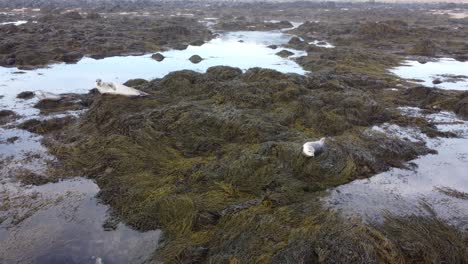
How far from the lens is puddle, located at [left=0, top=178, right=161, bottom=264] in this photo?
5.07 meters

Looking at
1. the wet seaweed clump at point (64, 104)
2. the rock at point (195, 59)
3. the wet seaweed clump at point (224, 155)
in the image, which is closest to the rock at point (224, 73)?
the wet seaweed clump at point (224, 155)

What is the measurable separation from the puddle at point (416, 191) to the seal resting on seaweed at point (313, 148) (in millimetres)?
801

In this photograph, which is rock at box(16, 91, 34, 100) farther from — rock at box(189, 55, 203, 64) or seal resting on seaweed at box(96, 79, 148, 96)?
rock at box(189, 55, 203, 64)

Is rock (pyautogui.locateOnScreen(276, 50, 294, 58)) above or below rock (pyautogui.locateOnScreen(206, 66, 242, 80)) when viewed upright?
below

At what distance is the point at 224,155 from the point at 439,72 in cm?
1205

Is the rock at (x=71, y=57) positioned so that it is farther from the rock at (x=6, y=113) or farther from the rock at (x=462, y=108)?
the rock at (x=462, y=108)

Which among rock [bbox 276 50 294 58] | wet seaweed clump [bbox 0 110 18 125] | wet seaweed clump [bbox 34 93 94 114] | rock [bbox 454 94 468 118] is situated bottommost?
rock [bbox 276 50 294 58]

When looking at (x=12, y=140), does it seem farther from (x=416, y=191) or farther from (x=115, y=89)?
(x=416, y=191)

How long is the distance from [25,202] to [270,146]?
4195 millimetres

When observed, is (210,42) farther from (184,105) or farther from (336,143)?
(336,143)

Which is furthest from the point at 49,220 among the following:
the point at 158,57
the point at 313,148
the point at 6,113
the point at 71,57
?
the point at 158,57

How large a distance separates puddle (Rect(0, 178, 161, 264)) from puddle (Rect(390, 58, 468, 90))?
11.8m

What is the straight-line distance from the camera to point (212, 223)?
224 inches

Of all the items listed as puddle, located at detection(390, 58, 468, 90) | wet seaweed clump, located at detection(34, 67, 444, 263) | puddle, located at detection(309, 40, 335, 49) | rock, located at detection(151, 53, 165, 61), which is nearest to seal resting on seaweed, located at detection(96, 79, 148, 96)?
wet seaweed clump, located at detection(34, 67, 444, 263)
